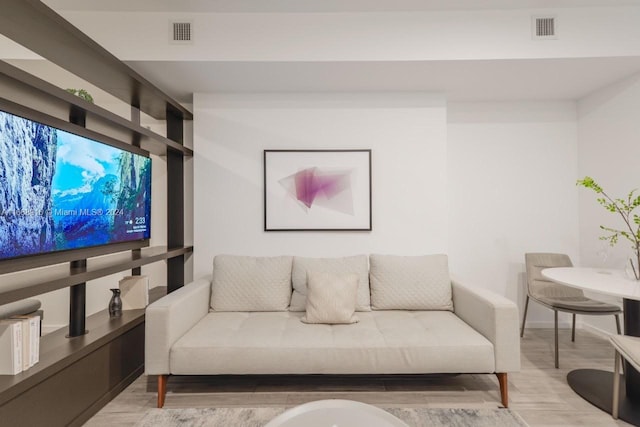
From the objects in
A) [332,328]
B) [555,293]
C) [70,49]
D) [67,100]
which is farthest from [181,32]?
[555,293]

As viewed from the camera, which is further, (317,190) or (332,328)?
(317,190)

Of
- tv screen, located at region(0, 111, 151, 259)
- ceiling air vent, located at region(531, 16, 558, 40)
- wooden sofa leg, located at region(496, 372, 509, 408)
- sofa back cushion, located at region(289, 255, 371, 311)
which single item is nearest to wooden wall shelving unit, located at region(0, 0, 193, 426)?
tv screen, located at region(0, 111, 151, 259)

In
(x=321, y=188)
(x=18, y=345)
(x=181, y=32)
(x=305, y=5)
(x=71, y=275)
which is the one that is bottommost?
(x=18, y=345)

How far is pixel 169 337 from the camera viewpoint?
2143 millimetres

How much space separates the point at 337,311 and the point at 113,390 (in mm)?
1562

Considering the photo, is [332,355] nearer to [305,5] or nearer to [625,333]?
[625,333]

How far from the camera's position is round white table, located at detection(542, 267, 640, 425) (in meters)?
1.98

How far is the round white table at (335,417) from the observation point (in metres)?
1.37

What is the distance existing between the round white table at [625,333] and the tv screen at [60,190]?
9.81ft

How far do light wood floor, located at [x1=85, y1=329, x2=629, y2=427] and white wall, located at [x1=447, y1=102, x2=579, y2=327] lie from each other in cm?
111

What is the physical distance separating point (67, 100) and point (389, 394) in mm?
2579

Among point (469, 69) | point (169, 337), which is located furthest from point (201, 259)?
point (469, 69)

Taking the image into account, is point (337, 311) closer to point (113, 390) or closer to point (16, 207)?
point (113, 390)

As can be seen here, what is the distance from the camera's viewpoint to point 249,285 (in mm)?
2795
